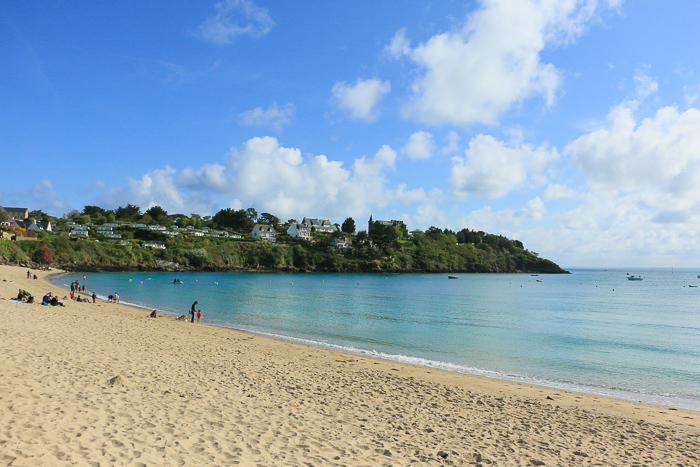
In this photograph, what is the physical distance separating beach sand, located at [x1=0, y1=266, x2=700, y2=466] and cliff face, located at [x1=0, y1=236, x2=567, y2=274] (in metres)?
81.5

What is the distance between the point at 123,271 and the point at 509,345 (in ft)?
297

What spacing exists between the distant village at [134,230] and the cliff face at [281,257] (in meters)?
8.65

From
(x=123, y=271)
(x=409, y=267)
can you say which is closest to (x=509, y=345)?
(x=123, y=271)

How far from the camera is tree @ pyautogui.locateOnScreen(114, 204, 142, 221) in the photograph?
152 metres

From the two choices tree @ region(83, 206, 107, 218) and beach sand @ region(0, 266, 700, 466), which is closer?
beach sand @ region(0, 266, 700, 466)

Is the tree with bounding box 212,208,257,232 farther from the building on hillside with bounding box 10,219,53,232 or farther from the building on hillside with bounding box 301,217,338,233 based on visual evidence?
the building on hillside with bounding box 10,219,53,232

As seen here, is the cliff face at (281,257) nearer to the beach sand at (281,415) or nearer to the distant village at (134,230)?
the distant village at (134,230)

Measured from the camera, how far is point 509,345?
22.2m

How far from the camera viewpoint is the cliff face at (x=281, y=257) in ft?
284

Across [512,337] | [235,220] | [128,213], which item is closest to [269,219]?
[235,220]

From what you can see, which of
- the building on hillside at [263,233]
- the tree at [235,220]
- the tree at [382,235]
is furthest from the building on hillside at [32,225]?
the tree at [382,235]

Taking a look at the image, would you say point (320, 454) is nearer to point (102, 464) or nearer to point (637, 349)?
point (102, 464)

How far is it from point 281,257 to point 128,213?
7868 centimetres

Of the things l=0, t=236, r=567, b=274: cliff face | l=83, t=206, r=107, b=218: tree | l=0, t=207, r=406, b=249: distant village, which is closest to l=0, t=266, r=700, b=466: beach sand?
l=0, t=236, r=567, b=274: cliff face
